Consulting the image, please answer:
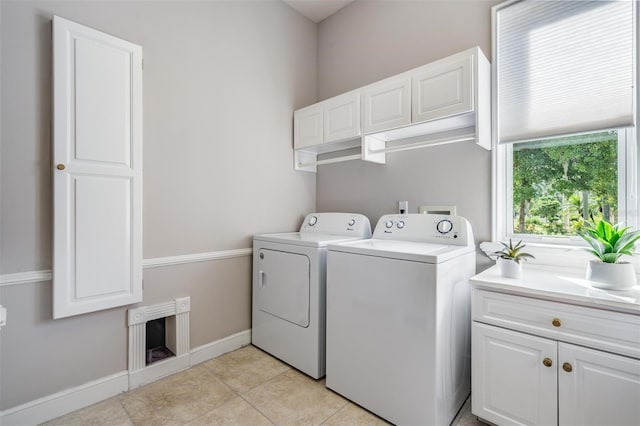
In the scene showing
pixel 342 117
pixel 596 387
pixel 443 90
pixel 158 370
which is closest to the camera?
pixel 596 387

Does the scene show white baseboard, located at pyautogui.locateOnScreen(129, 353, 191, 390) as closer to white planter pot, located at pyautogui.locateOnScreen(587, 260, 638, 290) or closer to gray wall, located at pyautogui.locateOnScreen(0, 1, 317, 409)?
gray wall, located at pyautogui.locateOnScreen(0, 1, 317, 409)

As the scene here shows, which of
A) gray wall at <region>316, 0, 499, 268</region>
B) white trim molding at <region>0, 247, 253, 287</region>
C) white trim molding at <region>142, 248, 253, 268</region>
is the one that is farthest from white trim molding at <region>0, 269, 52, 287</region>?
gray wall at <region>316, 0, 499, 268</region>

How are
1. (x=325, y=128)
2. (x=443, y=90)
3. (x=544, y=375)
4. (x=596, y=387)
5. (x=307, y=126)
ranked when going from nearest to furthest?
(x=596, y=387), (x=544, y=375), (x=443, y=90), (x=325, y=128), (x=307, y=126)

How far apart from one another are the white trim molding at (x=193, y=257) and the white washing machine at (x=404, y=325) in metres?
0.91

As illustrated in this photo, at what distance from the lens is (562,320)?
4.24 feet

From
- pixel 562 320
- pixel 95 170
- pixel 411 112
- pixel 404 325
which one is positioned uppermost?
pixel 411 112

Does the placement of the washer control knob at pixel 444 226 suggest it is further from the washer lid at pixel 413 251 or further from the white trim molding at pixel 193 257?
the white trim molding at pixel 193 257

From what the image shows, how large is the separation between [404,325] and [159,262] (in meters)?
1.60

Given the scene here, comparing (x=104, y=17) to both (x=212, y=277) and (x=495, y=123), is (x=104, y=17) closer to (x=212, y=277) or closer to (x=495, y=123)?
(x=212, y=277)

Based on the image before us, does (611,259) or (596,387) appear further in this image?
(611,259)

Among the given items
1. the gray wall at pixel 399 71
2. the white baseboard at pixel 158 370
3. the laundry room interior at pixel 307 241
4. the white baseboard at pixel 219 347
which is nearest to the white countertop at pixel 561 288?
the laundry room interior at pixel 307 241

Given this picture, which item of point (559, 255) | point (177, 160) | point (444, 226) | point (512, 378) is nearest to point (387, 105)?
point (444, 226)

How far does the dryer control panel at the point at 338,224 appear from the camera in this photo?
233 cm

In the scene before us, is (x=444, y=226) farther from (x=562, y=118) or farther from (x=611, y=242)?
(x=562, y=118)
